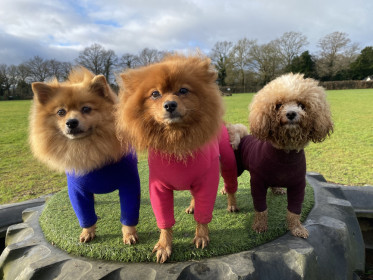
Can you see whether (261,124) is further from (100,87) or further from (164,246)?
(100,87)

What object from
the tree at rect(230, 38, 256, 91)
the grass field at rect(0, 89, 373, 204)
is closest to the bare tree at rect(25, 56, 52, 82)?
the tree at rect(230, 38, 256, 91)

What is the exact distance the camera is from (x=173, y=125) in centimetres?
192

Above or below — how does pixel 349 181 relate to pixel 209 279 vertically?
below

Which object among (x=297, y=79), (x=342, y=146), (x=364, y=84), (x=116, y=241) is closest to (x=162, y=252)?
(x=116, y=241)

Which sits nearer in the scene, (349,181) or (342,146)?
(349,181)

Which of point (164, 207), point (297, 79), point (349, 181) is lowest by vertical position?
point (349, 181)

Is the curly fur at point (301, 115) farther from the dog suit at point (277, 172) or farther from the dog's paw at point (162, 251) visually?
the dog's paw at point (162, 251)

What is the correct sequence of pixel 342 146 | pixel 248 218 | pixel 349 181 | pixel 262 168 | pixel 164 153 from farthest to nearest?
pixel 342 146, pixel 349 181, pixel 248 218, pixel 262 168, pixel 164 153

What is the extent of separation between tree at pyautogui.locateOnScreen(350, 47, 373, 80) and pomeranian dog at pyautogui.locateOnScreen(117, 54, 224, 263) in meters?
55.8

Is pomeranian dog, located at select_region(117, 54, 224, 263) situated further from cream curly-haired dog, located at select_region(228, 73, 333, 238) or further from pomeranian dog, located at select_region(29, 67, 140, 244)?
cream curly-haired dog, located at select_region(228, 73, 333, 238)

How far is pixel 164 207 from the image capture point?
221 cm

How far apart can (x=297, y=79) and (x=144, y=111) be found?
54.8 inches

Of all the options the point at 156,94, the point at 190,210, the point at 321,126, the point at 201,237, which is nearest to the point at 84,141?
the point at 156,94

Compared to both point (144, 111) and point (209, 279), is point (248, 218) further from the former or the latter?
point (144, 111)
